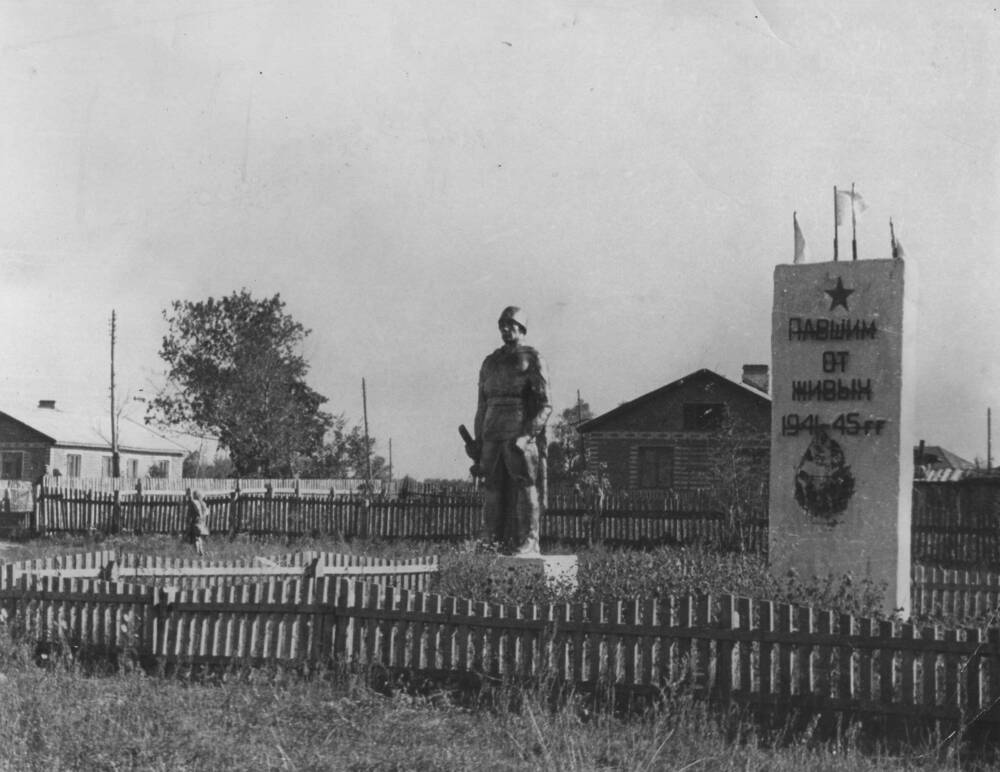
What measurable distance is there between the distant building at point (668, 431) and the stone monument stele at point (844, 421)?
26453 mm

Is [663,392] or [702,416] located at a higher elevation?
[663,392]

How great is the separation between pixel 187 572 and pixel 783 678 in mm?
6674

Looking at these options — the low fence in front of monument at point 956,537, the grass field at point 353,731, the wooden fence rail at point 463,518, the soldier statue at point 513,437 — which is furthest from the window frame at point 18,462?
the grass field at point 353,731

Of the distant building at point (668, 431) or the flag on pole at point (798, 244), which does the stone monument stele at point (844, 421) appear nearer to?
the flag on pole at point (798, 244)

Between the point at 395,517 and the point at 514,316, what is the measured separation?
39.6 feet

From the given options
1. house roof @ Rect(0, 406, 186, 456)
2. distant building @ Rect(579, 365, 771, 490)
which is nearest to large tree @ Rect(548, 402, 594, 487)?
distant building @ Rect(579, 365, 771, 490)

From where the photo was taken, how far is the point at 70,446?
48.5 metres

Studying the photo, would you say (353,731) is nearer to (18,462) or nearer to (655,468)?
(655,468)

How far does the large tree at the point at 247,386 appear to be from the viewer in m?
53.5

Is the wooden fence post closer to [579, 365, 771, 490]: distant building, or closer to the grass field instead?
the grass field

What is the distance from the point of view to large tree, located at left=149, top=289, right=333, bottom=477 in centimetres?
5350

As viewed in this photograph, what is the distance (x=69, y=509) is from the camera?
1035 inches

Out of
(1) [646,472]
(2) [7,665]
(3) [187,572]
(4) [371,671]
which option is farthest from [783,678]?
(1) [646,472]

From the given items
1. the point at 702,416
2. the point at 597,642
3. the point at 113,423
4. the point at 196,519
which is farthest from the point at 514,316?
the point at 113,423
